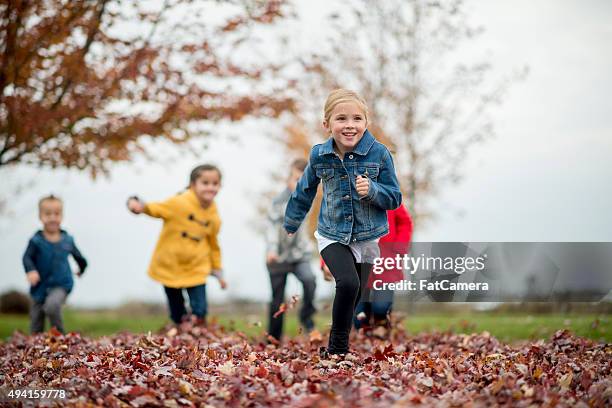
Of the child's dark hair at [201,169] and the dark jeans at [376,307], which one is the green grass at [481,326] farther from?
the child's dark hair at [201,169]

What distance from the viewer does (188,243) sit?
8.59 m

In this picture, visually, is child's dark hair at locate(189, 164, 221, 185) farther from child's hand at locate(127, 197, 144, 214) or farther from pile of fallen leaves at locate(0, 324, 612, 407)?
pile of fallen leaves at locate(0, 324, 612, 407)

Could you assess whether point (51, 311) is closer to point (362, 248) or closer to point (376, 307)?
point (376, 307)

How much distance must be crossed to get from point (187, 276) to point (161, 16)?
356cm

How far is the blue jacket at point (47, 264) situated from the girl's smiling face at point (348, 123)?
15.9 ft

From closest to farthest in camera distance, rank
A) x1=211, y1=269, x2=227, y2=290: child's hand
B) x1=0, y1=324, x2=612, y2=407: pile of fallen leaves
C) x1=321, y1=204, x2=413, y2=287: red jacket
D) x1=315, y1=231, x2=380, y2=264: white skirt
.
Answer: x1=0, y1=324, x2=612, y2=407: pile of fallen leaves, x1=315, y1=231, x2=380, y2=264: white skirt, x1=321, y1=204, x2=413, y2=287: red jacket, x1=211, y1=269, x2=227, y2=290: child's hand

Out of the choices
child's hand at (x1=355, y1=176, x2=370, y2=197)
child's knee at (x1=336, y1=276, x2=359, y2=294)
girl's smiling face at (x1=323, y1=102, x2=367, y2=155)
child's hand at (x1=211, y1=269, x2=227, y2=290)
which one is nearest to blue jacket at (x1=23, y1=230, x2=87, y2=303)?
child's hand at (x1=211, y1=269, x2=227, y2=290)

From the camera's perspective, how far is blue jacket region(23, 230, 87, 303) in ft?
28.6

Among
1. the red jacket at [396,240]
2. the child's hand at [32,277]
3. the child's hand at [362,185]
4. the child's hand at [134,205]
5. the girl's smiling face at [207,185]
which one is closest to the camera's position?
the child's hand at [362,185]

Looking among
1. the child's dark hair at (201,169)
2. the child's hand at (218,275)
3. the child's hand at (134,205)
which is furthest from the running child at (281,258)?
the child's hand at (134,205)

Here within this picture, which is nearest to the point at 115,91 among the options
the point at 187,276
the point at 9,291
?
the point at 187,276

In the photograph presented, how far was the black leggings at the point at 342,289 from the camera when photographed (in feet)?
17.2

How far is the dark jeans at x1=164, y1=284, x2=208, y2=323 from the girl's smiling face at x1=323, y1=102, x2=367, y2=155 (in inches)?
159

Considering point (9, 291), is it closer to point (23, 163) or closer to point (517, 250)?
point (23, 163)
